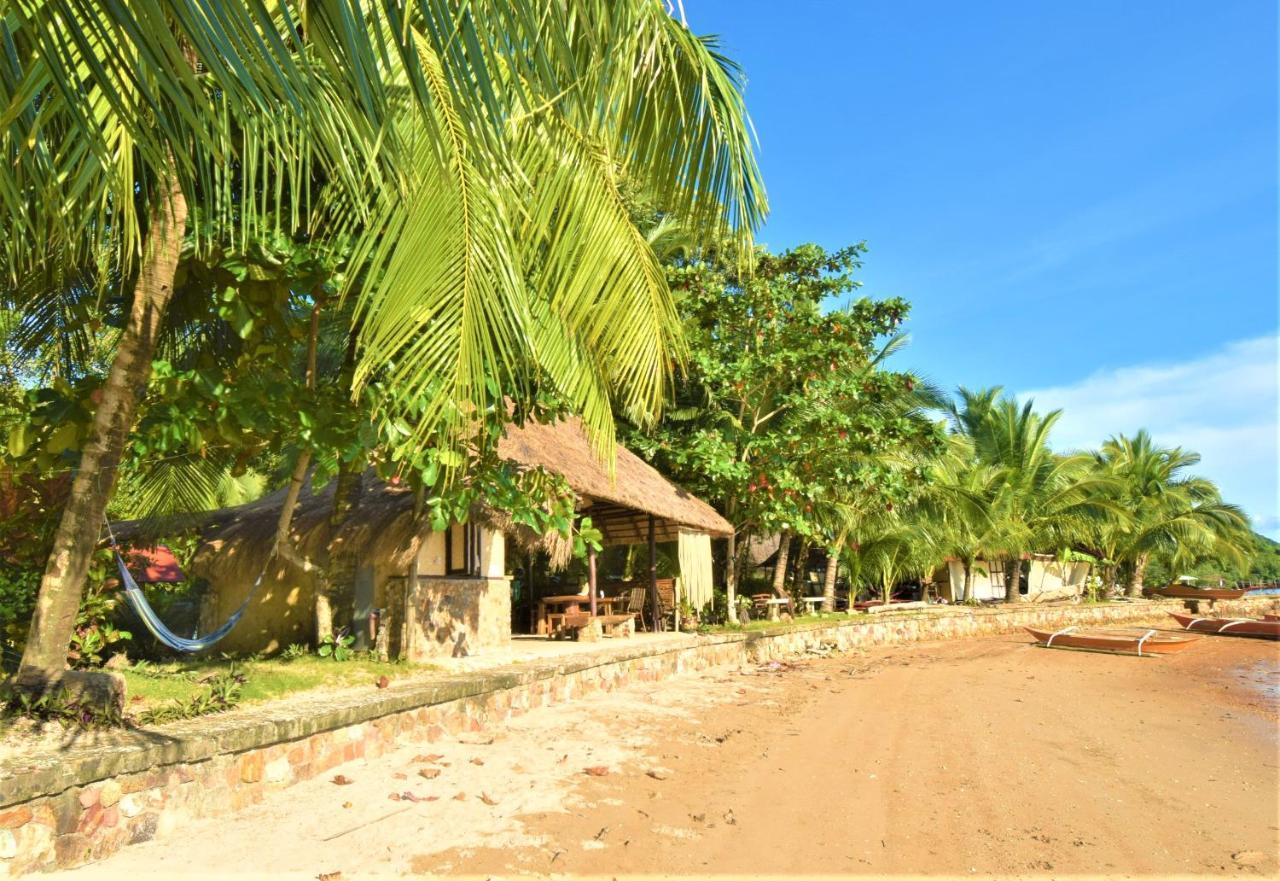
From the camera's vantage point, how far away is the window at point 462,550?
9.55 m

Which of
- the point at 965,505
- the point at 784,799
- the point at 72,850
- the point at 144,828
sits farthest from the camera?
the point at 965,505

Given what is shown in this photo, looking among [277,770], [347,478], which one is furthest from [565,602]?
[277,770]

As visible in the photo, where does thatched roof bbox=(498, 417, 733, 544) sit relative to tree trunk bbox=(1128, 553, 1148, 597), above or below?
above

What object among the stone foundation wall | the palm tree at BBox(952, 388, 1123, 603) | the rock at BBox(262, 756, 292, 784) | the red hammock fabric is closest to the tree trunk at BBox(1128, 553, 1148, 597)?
the palm tree at BBox(952, 388, 1123, 603)

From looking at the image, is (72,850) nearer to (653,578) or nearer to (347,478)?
(347,478)

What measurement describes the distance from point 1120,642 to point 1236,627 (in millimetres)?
6494

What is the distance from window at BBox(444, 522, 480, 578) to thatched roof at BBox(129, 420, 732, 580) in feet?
1.96

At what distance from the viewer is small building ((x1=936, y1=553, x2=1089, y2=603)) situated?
25734 mm

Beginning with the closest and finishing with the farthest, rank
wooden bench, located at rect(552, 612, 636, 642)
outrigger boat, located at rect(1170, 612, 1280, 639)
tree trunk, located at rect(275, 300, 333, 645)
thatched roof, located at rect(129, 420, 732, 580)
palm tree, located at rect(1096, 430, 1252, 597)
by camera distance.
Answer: tree trunk, located at rect(275, 300, 333, 645) < thatched roof, located at rect(129, 420, 732, 580) < wooden bench, located at rect(552, 612, 636, 642) < outrigger boat, located at rect(1170, 612, 1280, 639) < palm tree, located at rect(1096, 430, 1252, 597)

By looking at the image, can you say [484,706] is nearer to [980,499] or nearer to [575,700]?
[575,700]

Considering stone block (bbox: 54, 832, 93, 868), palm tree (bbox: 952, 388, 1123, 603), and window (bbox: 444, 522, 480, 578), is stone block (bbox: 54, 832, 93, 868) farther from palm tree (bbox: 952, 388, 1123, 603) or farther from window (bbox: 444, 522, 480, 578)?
palm tree (bbox: 952, 388, 1123, 603)

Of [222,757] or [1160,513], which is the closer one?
[222,757]

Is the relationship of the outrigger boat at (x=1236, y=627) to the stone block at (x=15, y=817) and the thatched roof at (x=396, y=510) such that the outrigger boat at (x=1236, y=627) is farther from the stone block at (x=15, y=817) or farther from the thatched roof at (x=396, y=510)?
the stone block at (x=15, y=817)

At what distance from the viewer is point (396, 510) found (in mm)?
7656
